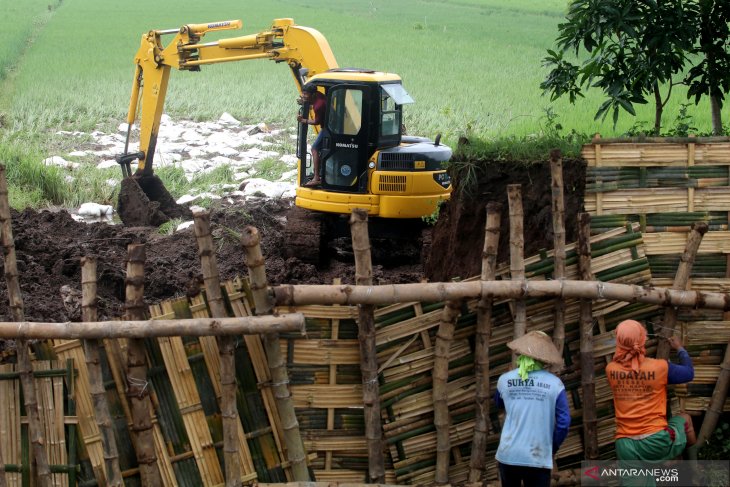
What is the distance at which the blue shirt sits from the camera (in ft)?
17.0

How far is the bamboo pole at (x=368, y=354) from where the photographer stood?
219 inches

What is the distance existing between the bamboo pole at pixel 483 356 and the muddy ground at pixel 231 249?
91 centimetres

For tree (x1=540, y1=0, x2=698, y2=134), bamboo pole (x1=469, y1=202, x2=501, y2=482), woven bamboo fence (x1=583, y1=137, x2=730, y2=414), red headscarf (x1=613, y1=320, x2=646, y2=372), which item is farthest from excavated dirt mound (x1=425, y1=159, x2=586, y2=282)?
tree (x1=540, y1=0, x2=698, y2=134)

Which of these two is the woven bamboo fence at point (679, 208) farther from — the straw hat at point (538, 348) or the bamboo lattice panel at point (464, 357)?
the straw hat at point (538, 348)

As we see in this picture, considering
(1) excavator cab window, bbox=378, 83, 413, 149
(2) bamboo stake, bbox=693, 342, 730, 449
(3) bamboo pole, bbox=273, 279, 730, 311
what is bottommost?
(2) bamboo stake, bbox=693, 342, 730, 449

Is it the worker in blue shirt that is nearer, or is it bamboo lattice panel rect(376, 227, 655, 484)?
the worker in blue shirt

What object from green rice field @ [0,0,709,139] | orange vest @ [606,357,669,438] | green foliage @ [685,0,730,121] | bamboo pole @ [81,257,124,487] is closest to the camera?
bamboo pole @ [81,257,124,487]

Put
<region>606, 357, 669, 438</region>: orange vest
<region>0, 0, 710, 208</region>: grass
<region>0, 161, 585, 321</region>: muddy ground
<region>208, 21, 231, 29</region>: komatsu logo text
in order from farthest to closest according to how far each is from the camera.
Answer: <region>0, 0, 710, 208</region>: grass
<region>208, 21, 231, 29</region>: komatsu logo text
<region>0, 161, 585, 321</region>: muddy ground
<region>606, 357, 669, 438</region>: orange vest

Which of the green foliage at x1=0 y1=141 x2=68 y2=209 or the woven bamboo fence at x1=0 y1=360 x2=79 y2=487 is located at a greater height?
the green foliage at x1=0 y1=141 x2=68 y2=209

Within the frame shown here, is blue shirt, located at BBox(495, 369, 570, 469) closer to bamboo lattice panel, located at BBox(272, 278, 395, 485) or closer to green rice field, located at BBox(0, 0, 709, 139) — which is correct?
bamboo lattice panel, located at BBox(272, 278, 395, 485)

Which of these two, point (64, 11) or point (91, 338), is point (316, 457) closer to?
point (91, 338)

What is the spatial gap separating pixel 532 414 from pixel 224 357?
167 cm

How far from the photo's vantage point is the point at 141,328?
5305 mm

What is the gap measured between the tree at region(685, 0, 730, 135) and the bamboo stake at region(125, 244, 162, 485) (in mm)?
5191
